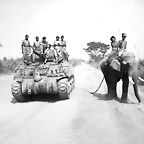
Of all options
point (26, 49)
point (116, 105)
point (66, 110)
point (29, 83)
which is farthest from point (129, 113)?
point (26, 49)

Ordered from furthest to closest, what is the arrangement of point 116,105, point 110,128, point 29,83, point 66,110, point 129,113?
1. point 29,83
2. point 116,105
3. point 66,110
4. point 129,113
5. point 110,128

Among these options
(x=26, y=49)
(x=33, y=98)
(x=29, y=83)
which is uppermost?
(x=26, y=49)

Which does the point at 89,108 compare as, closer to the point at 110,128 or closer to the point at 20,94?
the point at 110,128

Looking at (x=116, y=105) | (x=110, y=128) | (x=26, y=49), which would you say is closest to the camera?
(x=110, y=128)

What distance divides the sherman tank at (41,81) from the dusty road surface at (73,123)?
1.69 ft

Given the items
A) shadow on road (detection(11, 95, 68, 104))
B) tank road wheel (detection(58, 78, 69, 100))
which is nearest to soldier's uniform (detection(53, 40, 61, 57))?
shadow on road (detection(11, 95, 68, 104))

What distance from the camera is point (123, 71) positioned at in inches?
359

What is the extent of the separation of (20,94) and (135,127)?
5209mm

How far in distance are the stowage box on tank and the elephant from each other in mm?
1897

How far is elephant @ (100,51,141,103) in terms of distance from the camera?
28.8 ft

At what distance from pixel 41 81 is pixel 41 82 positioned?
0.06m

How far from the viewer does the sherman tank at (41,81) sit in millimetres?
9461

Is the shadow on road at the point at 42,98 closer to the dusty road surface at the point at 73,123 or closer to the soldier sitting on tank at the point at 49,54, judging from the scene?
the dusty road surface at the point at 73,123

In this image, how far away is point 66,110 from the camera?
800 centimetres
